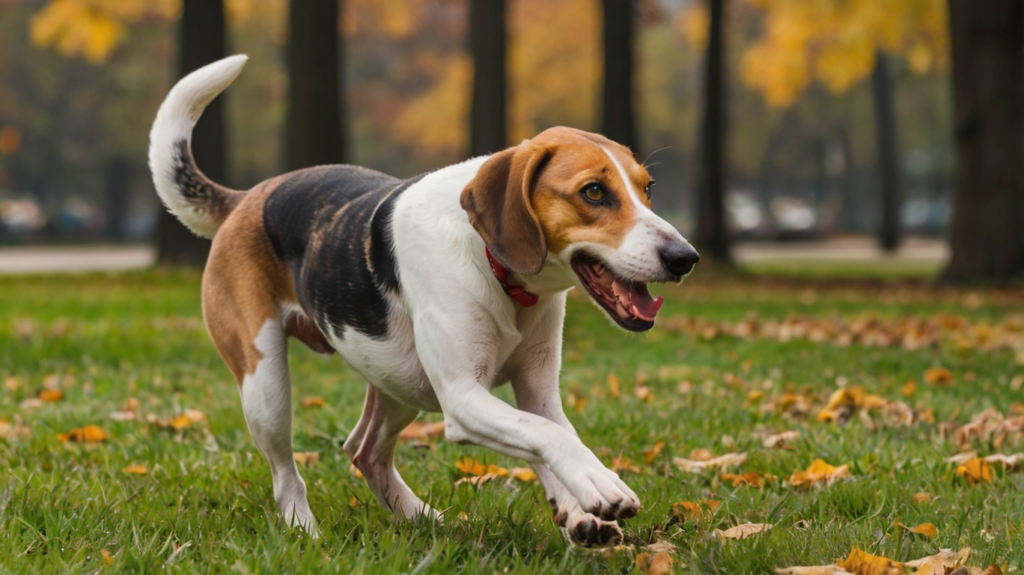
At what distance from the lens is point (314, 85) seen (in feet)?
45.7

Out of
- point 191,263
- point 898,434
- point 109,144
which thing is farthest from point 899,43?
point 109,144

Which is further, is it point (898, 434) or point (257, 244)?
point (898, 434)

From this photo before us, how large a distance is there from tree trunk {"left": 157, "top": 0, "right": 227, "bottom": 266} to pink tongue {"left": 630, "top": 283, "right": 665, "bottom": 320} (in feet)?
41.6

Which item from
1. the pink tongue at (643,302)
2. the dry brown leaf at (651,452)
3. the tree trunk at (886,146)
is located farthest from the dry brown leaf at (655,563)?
the tree trunk at (886,146)

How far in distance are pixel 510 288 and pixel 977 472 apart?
219 cm

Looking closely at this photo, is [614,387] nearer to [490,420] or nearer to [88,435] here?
[88,435]

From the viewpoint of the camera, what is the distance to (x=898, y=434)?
5500 millimetres

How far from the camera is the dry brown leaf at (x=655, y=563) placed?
3.21 m

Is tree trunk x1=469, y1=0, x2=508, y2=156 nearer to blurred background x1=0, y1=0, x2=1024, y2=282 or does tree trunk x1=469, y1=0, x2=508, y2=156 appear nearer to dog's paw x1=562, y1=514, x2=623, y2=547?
blurred background x1=0, y1=0, x2=1024, y2=282

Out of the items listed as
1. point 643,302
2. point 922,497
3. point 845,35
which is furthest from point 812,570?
point 845,35

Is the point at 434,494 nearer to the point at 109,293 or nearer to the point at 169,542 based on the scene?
the point at 169,542

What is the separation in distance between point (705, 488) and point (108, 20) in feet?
55.1

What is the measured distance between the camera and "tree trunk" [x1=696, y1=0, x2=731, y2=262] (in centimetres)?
2067

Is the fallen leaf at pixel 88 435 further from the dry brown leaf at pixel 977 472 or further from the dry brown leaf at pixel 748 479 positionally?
the dry brown leaf at pixel 977 472
